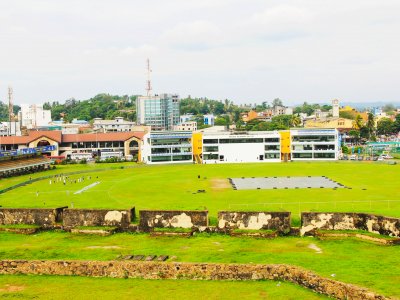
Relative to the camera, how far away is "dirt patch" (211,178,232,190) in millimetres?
56694

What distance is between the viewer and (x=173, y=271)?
62.4ft

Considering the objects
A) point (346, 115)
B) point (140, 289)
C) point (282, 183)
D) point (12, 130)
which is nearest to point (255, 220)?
point (140, 289)

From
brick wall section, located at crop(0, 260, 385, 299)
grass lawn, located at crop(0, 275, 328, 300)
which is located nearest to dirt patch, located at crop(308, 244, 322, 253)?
brick wall section, located at crop(0, 260, 385, 299)

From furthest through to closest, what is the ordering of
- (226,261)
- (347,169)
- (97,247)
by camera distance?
(347,169)
(97,247)
(226,261)

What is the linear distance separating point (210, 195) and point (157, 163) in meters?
43.7

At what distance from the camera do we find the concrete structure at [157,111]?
177750 mm

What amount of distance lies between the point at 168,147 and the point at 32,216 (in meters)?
65.8

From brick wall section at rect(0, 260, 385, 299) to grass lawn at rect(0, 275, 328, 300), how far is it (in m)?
0.29

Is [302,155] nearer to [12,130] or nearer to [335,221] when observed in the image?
[335,221]

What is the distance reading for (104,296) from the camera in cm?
1758

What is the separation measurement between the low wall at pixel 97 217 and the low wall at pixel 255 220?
5.38 m

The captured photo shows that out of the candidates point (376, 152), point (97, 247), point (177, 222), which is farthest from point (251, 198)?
point (376, 152)

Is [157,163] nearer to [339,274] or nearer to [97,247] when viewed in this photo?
[97,247]

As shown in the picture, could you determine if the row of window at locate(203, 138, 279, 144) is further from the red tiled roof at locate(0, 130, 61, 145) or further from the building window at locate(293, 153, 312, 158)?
the red tiled roof at locate(0, 130, 61, 145)
